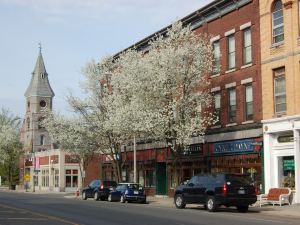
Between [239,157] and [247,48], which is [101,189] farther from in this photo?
[247,48]

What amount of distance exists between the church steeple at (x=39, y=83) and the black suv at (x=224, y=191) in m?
86.9

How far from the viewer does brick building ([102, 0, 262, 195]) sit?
32.7m

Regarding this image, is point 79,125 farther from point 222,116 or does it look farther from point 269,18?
point 269,18

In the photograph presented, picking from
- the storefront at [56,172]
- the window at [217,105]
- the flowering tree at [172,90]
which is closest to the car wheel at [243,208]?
the flowering tree at [172,90]

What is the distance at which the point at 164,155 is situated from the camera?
139 ft

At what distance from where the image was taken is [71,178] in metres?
71.9

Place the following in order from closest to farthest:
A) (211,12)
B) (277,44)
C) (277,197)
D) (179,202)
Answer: (179,202), (277,197), (277,44), (211,12)

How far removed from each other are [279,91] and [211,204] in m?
9.18

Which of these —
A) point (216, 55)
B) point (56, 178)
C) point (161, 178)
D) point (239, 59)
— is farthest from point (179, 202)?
point (56, 178)

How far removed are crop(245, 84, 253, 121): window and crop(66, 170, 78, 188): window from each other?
4214 centimetres

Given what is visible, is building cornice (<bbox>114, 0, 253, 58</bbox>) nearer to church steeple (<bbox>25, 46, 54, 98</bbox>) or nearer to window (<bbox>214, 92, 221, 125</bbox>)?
window (<bbox>214, 92, 221, 125</bbox>)

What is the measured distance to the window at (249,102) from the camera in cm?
3328

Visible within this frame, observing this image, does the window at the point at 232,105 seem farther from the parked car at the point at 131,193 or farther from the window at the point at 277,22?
the parked car at the point at 131,193

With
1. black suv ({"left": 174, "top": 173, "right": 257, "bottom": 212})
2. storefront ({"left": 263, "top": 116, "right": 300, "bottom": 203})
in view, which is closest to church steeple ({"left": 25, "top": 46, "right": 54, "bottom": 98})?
storefront ({"left": 263, "top": 116, "right": 300, "bottom": 203})
